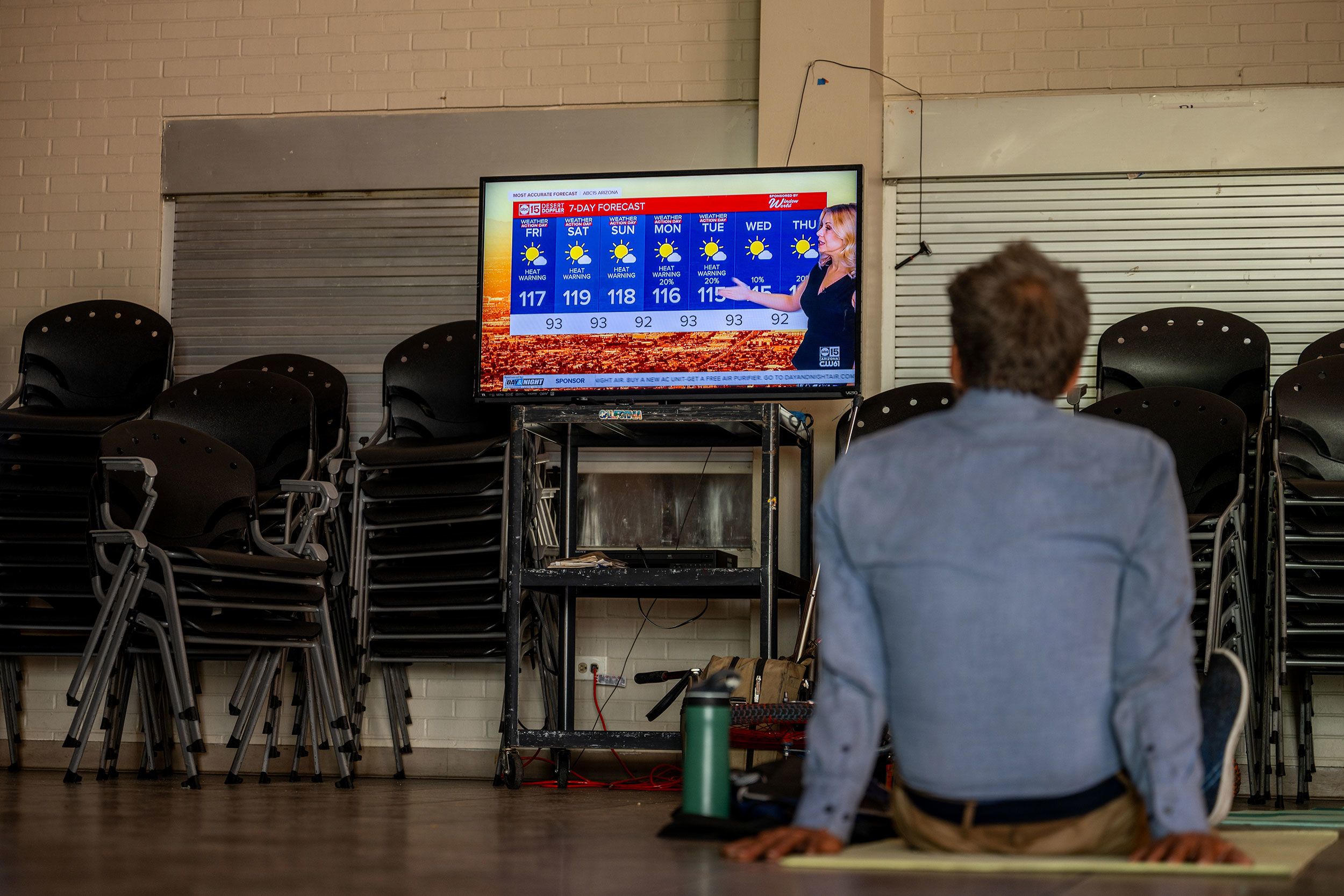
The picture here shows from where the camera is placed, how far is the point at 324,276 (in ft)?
19.2

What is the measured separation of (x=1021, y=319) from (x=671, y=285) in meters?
2.94

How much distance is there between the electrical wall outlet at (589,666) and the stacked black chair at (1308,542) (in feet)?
7.78

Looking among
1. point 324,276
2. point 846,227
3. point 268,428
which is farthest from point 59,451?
point 846,227

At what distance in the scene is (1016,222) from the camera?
18.1 ft

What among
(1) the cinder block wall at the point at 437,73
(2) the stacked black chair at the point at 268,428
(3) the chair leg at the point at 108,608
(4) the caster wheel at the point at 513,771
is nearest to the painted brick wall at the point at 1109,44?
(1) the cinder block wall at the point at 437,73

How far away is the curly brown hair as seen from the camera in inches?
76.8

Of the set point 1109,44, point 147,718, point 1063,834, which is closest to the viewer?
point 1063,834

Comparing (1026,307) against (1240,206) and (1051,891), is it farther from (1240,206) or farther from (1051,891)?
(1240,206)

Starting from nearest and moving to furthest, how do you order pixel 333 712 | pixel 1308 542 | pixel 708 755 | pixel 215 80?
pixel 708 755 → pixel 1308 542 → pixel 333 712 → pixel 215 80

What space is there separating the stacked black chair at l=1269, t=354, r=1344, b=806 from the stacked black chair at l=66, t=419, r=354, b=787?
117 inches

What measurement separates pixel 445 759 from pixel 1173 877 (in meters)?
3.95

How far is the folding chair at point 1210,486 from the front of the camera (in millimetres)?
4387

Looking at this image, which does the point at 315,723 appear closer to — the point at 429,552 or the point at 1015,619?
the point at 429,552

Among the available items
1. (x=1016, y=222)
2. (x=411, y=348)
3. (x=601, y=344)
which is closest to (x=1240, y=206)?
(x=1016, y=222)
